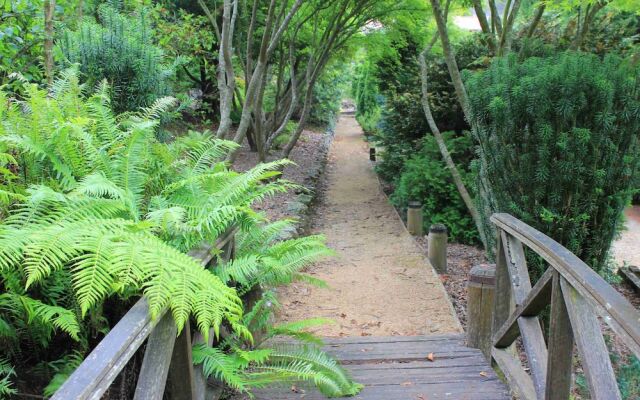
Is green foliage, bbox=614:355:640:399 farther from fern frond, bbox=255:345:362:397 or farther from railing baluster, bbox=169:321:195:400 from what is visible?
railing baluster, bbox=169:321:195:400

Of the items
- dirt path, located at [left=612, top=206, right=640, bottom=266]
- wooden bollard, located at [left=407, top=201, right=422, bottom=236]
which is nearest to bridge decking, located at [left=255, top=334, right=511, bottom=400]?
wooden bollard, located at [left=407, top=201, right=422, bottom=236]

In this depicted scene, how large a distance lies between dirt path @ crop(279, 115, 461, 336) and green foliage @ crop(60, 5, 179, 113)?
256 centimetres

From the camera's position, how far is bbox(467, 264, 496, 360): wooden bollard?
411 centimetres

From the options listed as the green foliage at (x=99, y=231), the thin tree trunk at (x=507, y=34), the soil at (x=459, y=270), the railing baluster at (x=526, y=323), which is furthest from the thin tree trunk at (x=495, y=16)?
the green foliage at (x=99, y=231)

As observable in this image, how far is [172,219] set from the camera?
239 cm

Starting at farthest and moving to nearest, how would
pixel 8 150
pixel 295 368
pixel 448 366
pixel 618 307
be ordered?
pixel 448 366, pixel 295 368, pixel 8 150, pixel 618 307

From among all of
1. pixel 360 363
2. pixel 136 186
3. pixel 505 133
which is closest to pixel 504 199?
pixel 505 133

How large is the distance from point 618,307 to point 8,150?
9.61 ft

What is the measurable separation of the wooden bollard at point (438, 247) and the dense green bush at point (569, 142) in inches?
87.0

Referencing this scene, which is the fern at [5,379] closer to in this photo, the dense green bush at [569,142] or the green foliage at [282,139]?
the dense green bush at [569,142]

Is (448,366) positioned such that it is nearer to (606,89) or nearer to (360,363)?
(360,363)

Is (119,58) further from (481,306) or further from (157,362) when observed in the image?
(481,306)

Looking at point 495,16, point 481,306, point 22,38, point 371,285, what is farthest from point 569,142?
point 22,38

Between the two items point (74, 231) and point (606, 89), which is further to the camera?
point (606, 89)
